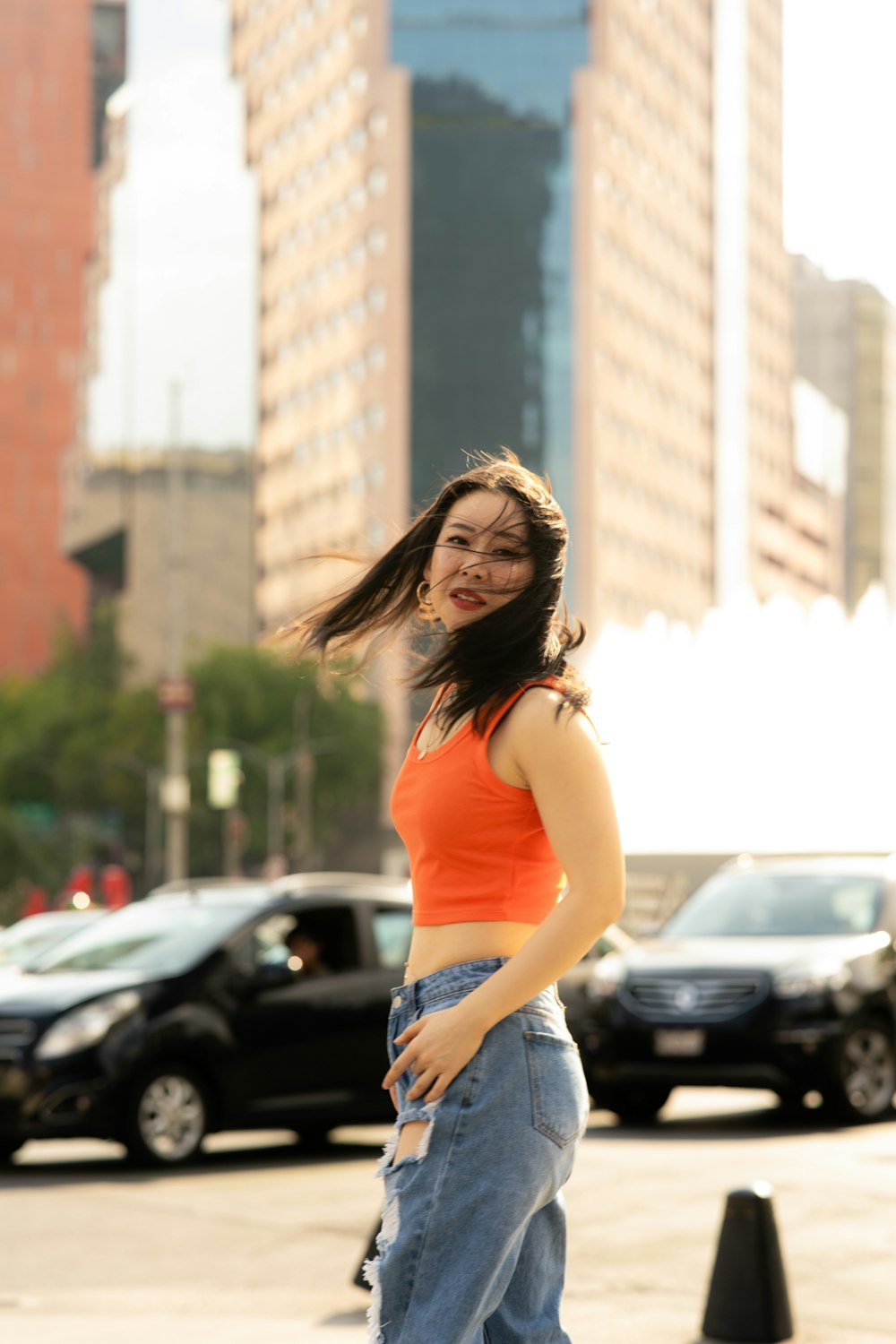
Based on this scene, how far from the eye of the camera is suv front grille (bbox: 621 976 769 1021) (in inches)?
519

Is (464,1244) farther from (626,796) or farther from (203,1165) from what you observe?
(626,796)

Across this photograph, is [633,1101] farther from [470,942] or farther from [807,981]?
[470,942]

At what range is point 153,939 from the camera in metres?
12.3

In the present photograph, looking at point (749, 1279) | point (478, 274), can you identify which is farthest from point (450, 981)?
point (478, 274)

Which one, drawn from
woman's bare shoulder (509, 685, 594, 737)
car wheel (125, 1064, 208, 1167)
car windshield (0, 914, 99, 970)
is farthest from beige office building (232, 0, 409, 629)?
woman's bare shoulder (509, 685, 594, 737)

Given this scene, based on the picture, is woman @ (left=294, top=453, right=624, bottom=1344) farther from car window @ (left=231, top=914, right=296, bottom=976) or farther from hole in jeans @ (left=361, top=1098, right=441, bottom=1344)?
car window @ (left=231, top=914, right=296, bottom=976)

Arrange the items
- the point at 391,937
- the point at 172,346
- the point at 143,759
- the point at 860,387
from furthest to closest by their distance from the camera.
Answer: the point at 860,387 → the point at 172,346 → the point at 143,759 → the point at 391,937

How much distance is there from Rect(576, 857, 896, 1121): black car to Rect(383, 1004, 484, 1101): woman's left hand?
33.1 ft

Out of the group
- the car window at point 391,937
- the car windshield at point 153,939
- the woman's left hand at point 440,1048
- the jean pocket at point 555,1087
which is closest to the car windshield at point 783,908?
the car window at point 391,937

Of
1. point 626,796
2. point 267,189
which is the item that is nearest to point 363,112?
point 267,189

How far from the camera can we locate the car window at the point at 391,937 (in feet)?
41.2

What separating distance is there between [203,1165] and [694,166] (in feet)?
396

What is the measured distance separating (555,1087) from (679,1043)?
10.2 metres

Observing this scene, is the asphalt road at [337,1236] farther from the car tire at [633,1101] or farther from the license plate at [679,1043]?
the car tire at [633,1101]
